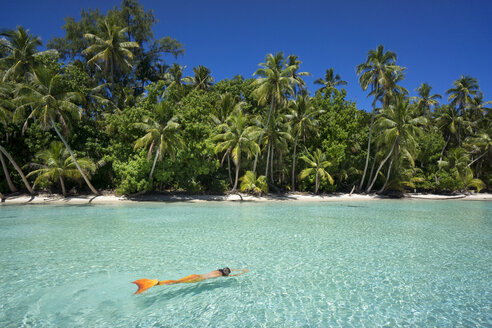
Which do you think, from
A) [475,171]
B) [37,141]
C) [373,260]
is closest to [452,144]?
[475,171]

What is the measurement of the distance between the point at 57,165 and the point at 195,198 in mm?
10039

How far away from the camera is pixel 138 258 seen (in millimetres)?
6883

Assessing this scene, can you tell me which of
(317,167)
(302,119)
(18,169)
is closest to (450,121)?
(317,167)

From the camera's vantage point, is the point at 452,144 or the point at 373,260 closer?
the point at 373,260

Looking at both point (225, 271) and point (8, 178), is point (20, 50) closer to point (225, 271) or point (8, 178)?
point (8, 178)

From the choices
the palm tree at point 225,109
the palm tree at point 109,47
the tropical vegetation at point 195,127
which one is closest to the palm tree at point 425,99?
the tropical vegetation at point 195,127

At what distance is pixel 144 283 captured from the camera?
5324 mm

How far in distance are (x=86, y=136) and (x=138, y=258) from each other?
63.6ft

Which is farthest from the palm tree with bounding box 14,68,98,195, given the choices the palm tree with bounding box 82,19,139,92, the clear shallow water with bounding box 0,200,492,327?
the clear shallow water with bounding box 0,200,492,327

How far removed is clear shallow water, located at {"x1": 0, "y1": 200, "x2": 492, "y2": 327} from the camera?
4.16 metres

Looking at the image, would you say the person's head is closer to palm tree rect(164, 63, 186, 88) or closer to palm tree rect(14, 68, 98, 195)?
palm tree rect(14, 68, 98, 195)

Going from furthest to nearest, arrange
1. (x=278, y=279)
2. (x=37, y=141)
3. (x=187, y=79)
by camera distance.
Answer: (x=187, y=79)
(x=37, y=141)
(x=278, y=279)

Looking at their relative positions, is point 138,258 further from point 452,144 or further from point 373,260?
point 452,144

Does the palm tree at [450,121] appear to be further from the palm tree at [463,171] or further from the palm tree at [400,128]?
the palm tree at [400,128]
